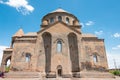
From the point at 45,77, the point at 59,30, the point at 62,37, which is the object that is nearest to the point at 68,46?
the point at 62,37

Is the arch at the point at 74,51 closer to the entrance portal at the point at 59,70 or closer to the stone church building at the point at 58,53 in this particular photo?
the stone church building at the point at 58,53

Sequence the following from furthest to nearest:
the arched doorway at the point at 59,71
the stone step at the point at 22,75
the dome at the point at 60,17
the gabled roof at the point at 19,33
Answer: the gabled roof at the point at 19,33, the dome at the point at 60,17, the arched doorway at the point at 59,71, the stone step at the point at 22,75

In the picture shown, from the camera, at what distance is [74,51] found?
70.5ft

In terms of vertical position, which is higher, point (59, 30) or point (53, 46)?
point (59, 30)

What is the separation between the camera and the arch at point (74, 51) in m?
20.4

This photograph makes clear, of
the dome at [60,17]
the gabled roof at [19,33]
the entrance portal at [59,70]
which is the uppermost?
the dome at [60,17]

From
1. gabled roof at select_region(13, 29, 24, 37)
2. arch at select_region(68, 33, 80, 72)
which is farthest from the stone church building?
gabled roof at select_region(13, 29, 24, 37)

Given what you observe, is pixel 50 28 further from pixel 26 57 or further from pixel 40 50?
pixel 26 57

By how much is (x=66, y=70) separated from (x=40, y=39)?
22.3ft

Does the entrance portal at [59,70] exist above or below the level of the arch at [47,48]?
below

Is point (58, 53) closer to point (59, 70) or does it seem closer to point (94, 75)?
point (59, 70)

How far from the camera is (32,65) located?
65.7 ft

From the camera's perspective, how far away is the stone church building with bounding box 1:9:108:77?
20.0m

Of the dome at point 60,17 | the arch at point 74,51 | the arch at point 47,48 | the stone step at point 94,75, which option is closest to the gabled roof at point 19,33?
the dome at point 60,17
